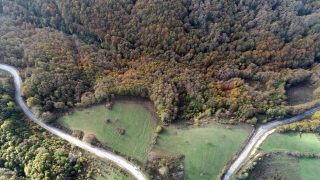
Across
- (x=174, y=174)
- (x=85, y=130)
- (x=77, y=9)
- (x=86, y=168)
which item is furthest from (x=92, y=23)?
(x=174, y=174)

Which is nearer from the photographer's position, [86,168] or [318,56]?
[86,168]

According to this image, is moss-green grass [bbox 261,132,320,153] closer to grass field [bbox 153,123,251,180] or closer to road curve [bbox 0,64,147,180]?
grass field [bbox 153,123,251,180]

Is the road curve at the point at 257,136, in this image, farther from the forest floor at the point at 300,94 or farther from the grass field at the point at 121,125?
the grass field at the point at 121,125

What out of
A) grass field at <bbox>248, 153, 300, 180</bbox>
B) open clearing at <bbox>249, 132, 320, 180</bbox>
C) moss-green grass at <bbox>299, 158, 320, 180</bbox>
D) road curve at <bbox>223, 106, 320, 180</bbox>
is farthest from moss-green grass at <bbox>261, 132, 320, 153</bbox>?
moss-green grass at <bbox>299, 158, 320, 180</bbox>

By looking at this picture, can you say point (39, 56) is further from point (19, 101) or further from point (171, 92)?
point (171, 92)

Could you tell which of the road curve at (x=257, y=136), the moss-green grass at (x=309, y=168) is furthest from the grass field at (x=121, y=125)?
the moss-green grass at (x=309, y=168)

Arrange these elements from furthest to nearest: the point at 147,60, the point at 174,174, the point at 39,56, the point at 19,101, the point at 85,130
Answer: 1. the point at 147,60
2. the point at 39,56
3. the point at 19,101
4. the point at 85,130
5. the point at 174,174
